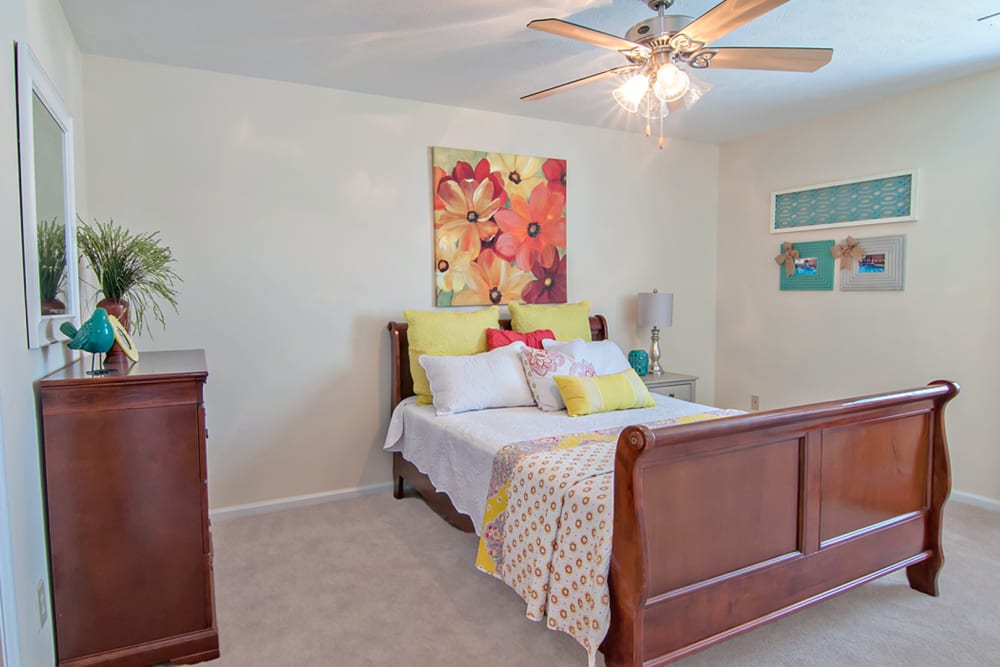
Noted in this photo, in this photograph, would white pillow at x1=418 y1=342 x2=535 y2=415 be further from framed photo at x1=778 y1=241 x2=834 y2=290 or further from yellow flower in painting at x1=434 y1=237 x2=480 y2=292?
framed photo at x1=778 y1=241 x2=834 y2=290

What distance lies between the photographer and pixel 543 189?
4121 mm

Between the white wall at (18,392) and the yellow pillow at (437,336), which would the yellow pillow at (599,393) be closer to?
the yellow pillow at (437,336)

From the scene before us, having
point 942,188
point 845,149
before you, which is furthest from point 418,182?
point 942,188

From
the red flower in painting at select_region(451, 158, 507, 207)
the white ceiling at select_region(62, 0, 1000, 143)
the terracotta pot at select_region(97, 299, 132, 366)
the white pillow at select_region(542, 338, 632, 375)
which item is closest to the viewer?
the terracotta pot at select_region(97, 299, 132, 366)

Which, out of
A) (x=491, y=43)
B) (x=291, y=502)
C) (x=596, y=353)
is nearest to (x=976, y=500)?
(x=596, y=353)

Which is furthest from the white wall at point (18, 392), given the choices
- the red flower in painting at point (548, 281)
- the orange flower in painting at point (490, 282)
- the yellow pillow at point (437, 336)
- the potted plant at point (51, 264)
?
the red flower in painting at point (548, 281)

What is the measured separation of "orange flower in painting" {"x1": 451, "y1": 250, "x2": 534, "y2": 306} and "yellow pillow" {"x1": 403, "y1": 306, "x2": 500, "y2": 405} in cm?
26

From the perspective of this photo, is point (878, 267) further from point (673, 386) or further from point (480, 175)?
point (480, 175)

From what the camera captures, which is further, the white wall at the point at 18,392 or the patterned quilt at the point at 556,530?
the patterned quilt at the point at 556,530

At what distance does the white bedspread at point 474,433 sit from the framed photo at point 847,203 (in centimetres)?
185

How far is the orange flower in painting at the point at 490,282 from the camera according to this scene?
3.90m

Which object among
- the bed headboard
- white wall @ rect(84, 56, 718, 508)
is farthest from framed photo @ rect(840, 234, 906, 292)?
the bed headboard

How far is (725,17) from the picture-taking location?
1943mm

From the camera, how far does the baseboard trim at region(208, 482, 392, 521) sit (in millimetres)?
3301
